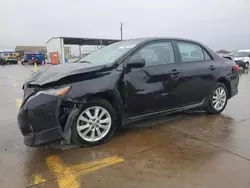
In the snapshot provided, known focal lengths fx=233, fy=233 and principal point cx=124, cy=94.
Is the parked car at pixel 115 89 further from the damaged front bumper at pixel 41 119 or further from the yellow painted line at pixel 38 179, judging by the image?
the yellow painted line at pixel 38 179

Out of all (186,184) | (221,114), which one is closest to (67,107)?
(186,184)

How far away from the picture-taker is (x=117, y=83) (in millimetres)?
3475

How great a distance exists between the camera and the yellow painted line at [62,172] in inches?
98.0

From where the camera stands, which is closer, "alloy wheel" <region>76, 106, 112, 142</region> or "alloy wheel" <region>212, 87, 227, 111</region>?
"alloy wheel" <region>76, 106, 112, 142</region>

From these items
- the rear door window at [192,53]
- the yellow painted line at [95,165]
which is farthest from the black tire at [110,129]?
the rear door window at [192,53]

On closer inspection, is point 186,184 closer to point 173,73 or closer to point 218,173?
point 218,173

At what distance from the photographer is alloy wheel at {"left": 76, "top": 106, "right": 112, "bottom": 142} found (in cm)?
331

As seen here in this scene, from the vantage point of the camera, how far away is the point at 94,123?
11.1ft

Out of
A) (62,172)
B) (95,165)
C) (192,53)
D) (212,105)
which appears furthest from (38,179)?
(212,105)

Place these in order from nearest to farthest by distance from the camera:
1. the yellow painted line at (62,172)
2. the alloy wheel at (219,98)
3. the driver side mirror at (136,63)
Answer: the yellow painted line at (62,172) < the driver side mirror at (136,63) < the alloy wheel at (219,98)

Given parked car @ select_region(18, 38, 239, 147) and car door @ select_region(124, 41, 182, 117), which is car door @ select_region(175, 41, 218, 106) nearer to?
parked car @ select_region(18, 38, 239, 147)

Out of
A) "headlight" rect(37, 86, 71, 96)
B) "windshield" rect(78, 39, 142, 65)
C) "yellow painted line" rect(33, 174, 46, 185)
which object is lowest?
"yellow painted line" rect(33, 174, 46, 185)

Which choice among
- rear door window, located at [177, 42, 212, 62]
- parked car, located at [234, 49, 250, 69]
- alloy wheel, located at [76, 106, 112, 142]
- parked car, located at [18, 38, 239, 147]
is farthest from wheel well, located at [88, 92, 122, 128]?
parked car, located at [234, 49, 250, 69]

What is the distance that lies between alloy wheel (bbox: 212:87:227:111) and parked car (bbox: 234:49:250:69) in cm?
1689
